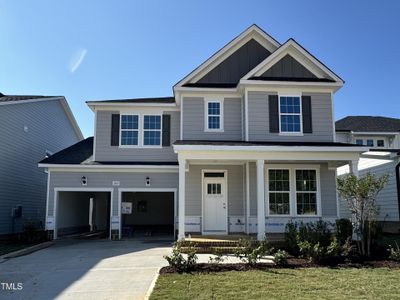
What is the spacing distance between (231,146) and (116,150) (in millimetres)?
6283

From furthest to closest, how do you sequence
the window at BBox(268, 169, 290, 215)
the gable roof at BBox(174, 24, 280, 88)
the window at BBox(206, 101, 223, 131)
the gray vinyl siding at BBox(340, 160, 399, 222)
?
the gray vinyl siding at BBox(340, 160, 399, 222)
the gable roof at BBox(174, 24, 280, 88)
the window at BBox(206, 101, 223, 131)
the window at BBox(268, 169, 290, 215)

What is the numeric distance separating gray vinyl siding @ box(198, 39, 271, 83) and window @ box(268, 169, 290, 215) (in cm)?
428

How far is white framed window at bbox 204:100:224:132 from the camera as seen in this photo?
15.8 meters

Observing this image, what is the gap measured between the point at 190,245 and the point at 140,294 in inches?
191

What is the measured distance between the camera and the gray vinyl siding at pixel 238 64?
16.3 metres

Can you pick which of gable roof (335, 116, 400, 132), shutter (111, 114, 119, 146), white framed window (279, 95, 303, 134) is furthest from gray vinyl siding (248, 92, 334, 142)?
gable roof (335, 116, 400, 132)

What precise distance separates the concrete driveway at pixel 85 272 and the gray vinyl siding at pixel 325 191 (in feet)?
12.4

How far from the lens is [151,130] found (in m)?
17.4

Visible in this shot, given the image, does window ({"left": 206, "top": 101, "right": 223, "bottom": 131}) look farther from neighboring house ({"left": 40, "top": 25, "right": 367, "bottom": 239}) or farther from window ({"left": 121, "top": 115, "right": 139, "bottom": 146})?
window ({"left": 121, "top": 115, "right": 139, "bottom": 146})

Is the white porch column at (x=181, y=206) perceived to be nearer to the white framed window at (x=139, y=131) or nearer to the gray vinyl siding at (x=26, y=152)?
the white framed window at (x=139, y=131)

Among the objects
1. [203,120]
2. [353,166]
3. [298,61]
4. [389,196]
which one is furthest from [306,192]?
[298,61]

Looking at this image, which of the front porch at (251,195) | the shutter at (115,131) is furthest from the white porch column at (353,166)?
the shutter at (115,131)

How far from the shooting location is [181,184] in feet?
42.0

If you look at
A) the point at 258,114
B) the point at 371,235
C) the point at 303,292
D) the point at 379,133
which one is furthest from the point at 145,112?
the point at 379,133
